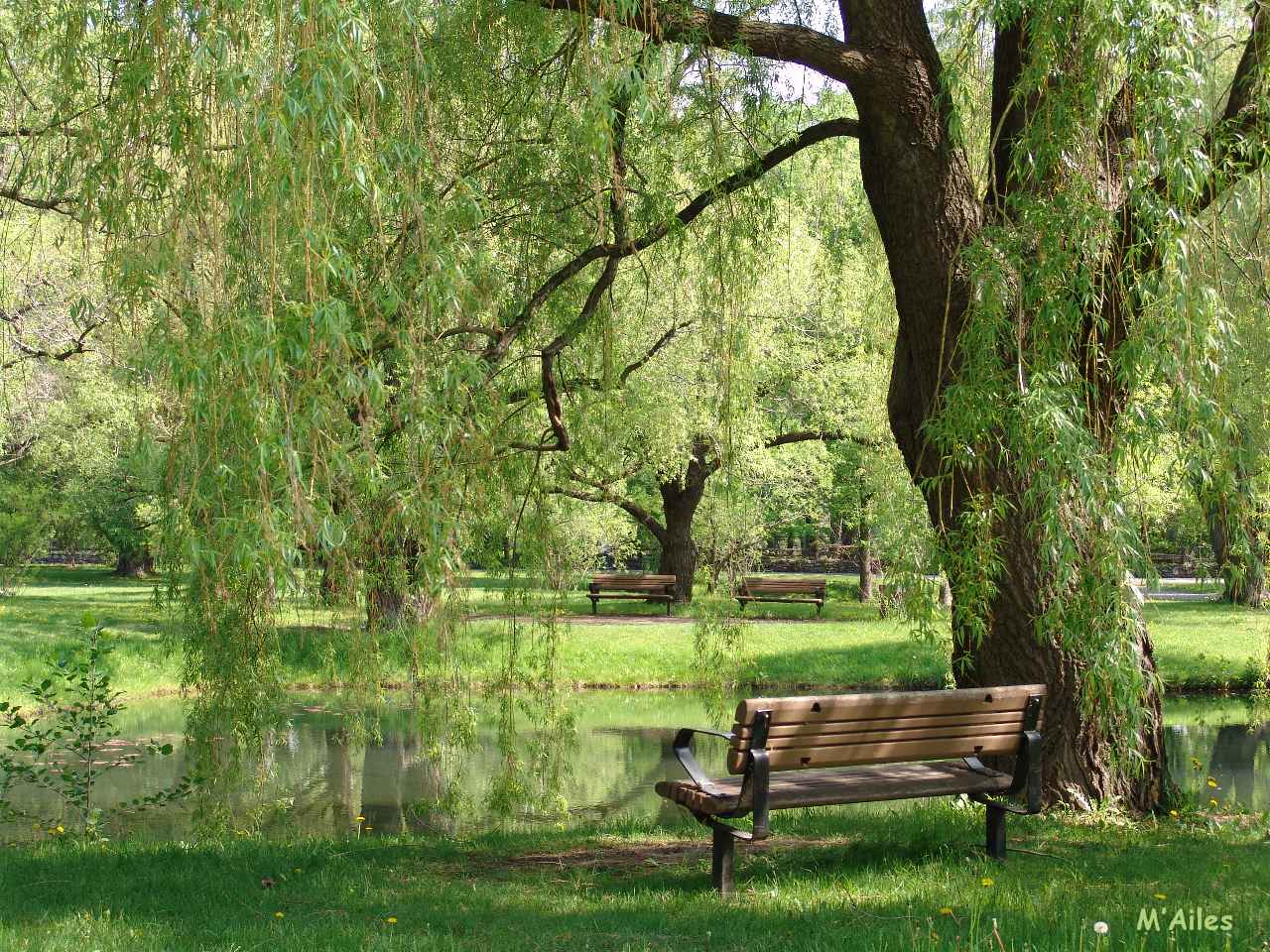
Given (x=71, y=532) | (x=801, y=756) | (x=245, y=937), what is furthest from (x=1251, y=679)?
Result: (x=71, y=532)

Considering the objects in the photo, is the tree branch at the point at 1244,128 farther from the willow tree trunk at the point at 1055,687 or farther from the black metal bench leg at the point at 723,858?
the black metal bench leg at the point at 723,858

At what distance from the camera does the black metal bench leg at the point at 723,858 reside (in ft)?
15.0

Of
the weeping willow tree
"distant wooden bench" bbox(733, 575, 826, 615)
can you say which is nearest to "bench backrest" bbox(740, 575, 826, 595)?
"distant wooden bench" bbox(733, 575, 826, 615)

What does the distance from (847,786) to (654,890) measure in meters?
0.89

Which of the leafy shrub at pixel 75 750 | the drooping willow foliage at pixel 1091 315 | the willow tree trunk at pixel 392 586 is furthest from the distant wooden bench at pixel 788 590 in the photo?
the drooping willow foliage at pixel 1091 315

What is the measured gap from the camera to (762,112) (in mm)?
6867

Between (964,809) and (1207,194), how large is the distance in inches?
132

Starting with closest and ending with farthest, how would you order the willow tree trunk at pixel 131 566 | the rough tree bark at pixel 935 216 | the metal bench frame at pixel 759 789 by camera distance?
1. the metal bench frame at pixel 759 789
2. the rough tree bark at pixel 935 216
3. the willow tree trunk at pixel 131 566

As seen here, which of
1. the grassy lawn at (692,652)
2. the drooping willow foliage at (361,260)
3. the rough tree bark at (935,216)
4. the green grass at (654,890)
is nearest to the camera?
the drooping willow foliage at (361,260)

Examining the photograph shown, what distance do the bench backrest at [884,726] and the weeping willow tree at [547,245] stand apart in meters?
0.36

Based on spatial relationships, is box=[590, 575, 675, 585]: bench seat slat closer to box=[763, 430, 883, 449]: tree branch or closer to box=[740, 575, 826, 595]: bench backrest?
box=[740, 575, 826, 595]: bench backrest

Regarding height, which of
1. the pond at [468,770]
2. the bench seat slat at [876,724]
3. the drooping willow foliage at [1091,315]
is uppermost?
the drooping willow foliage at [1091,315]

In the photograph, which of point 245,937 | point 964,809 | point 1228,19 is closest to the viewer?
point 245,937

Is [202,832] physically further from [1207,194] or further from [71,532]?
[71,532]
